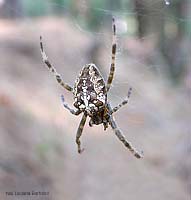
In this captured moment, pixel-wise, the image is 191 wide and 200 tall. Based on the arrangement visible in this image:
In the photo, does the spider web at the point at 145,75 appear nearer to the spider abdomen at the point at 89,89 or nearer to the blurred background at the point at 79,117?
the blurred background at the point at 79,117

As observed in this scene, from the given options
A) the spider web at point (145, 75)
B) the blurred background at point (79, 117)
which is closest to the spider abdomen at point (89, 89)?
the blurred background at point (79, 117)

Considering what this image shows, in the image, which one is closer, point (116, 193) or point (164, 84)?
point (116, 193)

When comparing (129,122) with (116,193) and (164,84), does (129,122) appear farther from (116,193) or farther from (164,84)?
(164,84)

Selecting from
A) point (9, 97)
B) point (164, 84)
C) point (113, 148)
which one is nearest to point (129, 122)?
point (113, 148)

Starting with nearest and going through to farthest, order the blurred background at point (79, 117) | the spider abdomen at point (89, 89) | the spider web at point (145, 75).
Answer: the spider abdomen at point (89, 89), the blurred background at point (79, 117), the spider web at point (145, 75)

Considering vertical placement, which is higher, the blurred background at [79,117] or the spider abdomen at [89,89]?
the blurred background at [79,117]
